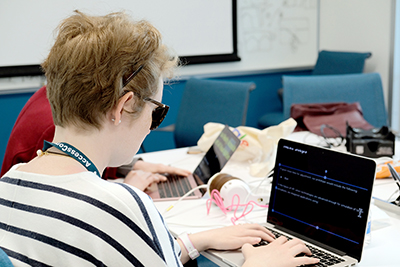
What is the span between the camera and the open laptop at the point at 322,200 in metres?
1.06

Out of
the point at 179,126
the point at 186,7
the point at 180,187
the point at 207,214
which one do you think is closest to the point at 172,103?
the point at 186,7

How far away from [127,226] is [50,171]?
19 cm

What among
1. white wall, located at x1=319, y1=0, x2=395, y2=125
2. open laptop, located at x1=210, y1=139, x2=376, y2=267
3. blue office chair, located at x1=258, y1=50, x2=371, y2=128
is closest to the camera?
open laptop, located at x1=210, y1=139, x2=376, y2=267

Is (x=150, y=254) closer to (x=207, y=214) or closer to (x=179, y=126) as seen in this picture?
(x=207, y=214)

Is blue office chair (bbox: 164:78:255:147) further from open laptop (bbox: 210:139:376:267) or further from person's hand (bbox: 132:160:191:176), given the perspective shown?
open laptop (bbox: 210:139:376:267)

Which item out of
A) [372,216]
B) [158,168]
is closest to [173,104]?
[158,168]

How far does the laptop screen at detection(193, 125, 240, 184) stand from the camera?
171 cm

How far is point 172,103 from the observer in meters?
4.03

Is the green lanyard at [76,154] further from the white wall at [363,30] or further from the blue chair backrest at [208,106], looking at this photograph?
the white wall at [363,30]

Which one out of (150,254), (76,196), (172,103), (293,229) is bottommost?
(172,103)

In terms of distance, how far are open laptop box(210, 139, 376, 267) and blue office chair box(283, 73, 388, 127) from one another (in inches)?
59.4

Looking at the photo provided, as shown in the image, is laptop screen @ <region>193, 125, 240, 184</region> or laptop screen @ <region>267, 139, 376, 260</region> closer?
laptop screen @ <region>267, 139, 376, 260</region>

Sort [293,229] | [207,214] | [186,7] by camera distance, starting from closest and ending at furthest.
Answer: [293,229] → [207,214] → [186,7]

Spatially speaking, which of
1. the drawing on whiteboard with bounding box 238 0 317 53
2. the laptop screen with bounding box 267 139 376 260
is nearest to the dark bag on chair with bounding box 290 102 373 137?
the laptop screen with bounding box 267 139 376 260
